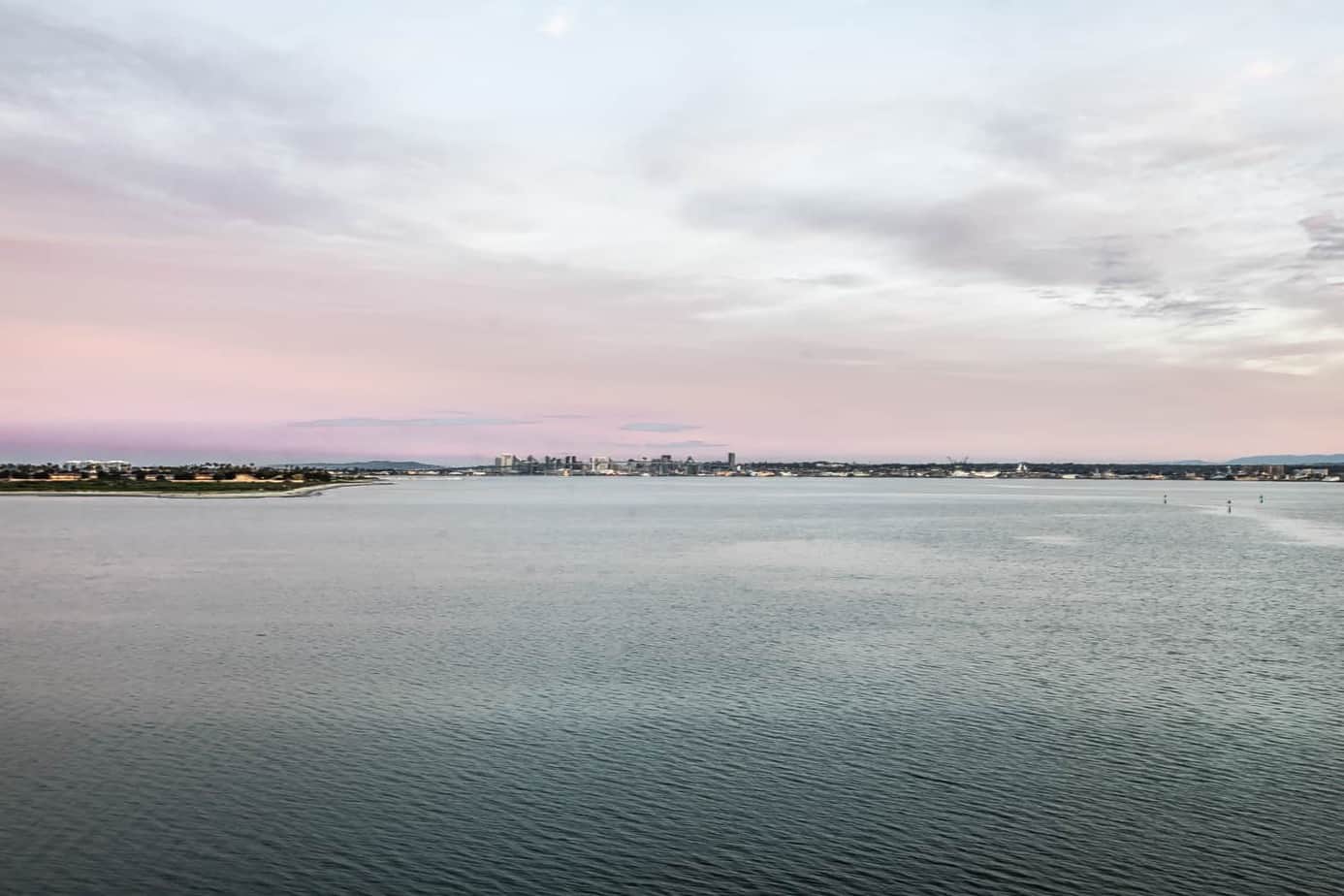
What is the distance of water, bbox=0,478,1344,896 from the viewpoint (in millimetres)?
19938

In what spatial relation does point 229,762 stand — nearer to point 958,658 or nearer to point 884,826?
point 884,826

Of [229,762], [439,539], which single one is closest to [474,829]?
[229,762]

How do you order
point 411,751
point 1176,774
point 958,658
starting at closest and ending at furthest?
point 1176,774
point 411,751
point 958,658

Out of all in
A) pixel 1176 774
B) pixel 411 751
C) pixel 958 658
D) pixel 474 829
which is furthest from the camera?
pixel 958 658

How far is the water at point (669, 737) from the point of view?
65.4 feet

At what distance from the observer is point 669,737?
28312 mm

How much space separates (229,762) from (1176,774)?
78.4 feet

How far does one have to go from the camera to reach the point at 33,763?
25.6 m

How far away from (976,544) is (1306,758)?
3021 inches

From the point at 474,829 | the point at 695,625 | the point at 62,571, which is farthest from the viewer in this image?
the point at 62,571

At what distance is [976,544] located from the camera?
102m

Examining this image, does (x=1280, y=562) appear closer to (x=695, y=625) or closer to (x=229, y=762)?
(x=695, y=625)

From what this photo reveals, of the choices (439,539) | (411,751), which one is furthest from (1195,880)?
(439,539)

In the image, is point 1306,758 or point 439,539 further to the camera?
point 439,539
